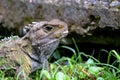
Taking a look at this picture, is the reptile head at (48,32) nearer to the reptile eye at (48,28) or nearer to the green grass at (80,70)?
the reptile eye at (48,28)

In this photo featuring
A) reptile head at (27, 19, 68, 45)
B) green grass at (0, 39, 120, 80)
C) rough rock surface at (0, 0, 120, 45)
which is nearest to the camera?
reptile head at (27, 19, 68, 45)

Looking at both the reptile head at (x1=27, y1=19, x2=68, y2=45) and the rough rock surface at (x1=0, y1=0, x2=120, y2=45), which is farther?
the rough rock surface at (x1=0, y1=0, x2=120, y2=45)

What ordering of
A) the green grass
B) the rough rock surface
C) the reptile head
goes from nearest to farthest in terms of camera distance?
the reptile head < the green grass < the rough rock surface

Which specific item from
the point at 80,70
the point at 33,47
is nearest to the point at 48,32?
the point at 33,47

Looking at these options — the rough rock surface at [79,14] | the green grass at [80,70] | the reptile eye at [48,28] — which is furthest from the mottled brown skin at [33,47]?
the rough rock surface at [79,14]

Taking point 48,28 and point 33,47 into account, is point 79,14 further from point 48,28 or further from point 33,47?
point 33,47

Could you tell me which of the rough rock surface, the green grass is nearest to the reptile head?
the green grass

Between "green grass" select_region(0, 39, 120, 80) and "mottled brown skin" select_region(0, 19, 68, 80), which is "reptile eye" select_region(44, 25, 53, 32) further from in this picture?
"green grass" select_region(0, 39, 120, 80)
